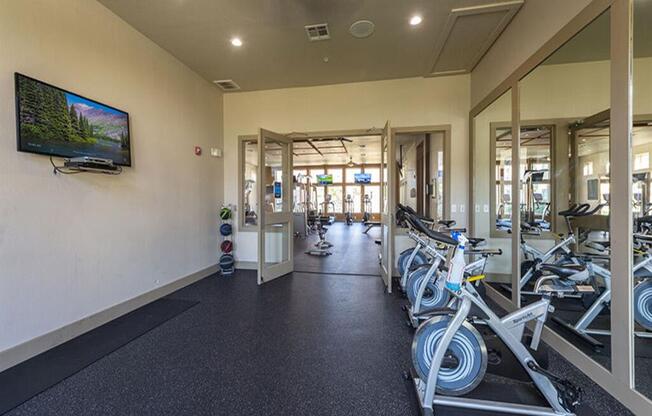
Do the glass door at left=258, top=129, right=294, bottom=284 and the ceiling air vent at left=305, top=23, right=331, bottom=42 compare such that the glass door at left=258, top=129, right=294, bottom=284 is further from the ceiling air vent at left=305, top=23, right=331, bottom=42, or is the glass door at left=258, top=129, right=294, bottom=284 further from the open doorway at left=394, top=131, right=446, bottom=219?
the open doorway at left=394, top=131, right=446, bottom=219

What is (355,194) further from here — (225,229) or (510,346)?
(510,346)

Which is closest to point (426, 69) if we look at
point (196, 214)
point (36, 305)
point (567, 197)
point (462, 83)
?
point (462, 83)

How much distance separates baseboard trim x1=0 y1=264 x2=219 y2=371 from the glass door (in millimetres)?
1374

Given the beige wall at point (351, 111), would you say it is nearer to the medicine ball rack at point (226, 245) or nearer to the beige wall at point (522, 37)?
the medicine ball rack at point (226, 245)

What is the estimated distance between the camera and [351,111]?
4730 mm

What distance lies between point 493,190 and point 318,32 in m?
3.25

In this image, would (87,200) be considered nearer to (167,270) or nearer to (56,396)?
(167,270)

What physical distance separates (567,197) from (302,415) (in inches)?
139

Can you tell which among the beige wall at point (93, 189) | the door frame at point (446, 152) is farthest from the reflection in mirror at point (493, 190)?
the beige wall at point (93, 189)

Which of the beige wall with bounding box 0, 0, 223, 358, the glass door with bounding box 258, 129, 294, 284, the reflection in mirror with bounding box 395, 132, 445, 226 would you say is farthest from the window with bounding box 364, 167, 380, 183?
the beige wall with bounding box 0, 0, 223, 358

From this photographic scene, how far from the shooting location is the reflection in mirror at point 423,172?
504 cm

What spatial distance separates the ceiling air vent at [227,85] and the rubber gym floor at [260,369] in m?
3.52

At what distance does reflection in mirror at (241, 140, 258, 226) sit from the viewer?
16.9ft

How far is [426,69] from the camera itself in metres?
4.20
